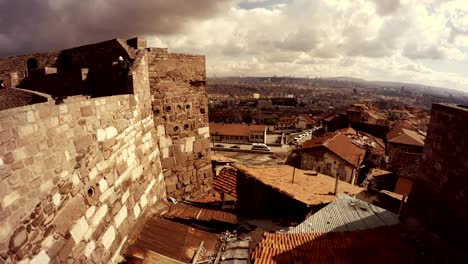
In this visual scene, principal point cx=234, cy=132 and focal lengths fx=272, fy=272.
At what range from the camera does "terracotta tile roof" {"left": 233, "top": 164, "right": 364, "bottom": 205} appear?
30.9 ft

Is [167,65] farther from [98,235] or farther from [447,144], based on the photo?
[447,144]

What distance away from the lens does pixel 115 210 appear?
5.58 m

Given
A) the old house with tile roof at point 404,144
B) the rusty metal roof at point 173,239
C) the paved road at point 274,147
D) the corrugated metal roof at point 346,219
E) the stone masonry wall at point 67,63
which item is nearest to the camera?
the rusty metal roof at point 173,239

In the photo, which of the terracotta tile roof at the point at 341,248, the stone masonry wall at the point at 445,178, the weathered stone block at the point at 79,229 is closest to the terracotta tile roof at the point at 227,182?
the terracotta tile roof at the point at 341,248

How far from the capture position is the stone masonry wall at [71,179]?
125 inches

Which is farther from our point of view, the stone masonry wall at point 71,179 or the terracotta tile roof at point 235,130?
the terracotta tile roof at point 235,130

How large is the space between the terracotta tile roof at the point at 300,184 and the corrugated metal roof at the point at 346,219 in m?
1.45

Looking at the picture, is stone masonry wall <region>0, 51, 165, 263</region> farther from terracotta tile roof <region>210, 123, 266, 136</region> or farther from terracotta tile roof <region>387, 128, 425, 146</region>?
terracotta tile roof <region>210, 123, 266, 136</region>

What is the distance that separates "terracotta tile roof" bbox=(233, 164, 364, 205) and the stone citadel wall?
2.32m

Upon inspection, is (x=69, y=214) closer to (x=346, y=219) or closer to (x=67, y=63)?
(x=346, y=219)

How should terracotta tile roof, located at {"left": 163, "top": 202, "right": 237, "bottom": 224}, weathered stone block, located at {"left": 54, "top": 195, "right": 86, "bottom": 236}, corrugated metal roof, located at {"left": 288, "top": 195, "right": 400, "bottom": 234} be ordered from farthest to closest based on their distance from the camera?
terracotta tile roof, located at {"left": 163, "top": 202, "right": 237, "bottom": 224} → corrugated metal roof, located at {"left": 288, "top": 195, "right": 400, "bottom": 234} → weathered stone block, located at {"left": 54, "top": 195, "right": 86, "bottom": 236}

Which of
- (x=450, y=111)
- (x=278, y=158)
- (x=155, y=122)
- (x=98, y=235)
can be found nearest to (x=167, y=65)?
(x=155, y=122)

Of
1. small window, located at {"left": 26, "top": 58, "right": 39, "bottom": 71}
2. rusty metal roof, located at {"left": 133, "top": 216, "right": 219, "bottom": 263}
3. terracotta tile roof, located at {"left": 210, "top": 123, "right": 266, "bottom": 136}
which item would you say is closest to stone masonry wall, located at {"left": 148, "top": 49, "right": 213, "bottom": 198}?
rusty metal roof, located at {"left": 133, "top": 216, "right": 219, "bottom": 263}

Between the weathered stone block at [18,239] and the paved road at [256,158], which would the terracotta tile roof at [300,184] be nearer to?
the weathered stone block at [18,239]
